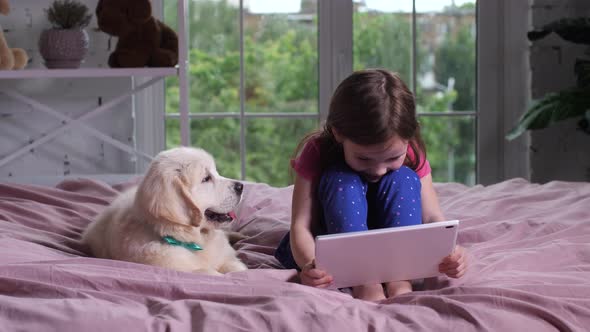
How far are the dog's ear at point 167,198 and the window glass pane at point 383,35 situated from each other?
81.3 inches

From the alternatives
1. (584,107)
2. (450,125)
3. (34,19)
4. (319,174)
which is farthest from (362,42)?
(319,174)

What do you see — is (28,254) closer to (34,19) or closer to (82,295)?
(82,295)

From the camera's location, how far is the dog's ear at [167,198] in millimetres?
1525

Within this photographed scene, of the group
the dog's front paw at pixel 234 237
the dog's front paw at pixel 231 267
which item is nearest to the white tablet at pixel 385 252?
the dog's front paw at pixel 231 267

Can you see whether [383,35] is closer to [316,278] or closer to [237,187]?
[237,187]

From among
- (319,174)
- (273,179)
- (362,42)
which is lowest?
(273,179)

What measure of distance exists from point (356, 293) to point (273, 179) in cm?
221

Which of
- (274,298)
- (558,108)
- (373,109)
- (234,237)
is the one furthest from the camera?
(558,108)

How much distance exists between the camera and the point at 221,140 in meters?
3.54

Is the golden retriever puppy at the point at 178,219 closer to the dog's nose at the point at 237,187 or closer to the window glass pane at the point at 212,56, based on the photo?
the dog's nose at the point at 237,187

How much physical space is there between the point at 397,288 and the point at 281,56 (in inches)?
87.8

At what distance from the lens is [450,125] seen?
359cm

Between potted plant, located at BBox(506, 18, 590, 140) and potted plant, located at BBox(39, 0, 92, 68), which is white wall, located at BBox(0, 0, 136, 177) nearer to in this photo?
potted plant, located at BBox(39, 0, 92, 68)

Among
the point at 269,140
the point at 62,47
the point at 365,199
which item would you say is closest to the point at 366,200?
the point at 365,199
